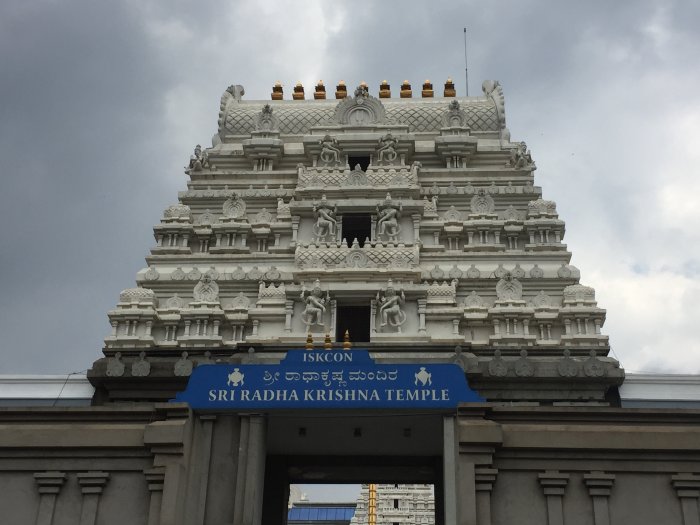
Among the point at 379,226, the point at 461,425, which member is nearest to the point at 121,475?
the point at 461,425

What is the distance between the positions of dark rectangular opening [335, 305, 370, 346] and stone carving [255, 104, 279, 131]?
9116mm

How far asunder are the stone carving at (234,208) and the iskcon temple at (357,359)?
112 millimetres

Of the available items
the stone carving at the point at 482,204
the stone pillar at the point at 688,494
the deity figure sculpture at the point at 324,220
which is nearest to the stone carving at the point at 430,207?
the stone carving at the point at 482,204

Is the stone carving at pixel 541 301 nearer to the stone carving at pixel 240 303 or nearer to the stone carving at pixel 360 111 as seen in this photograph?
the stone carving at pixel 240 303

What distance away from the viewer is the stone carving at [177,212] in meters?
31.2

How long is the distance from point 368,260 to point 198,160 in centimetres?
859

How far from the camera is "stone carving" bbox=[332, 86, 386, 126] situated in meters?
34.4

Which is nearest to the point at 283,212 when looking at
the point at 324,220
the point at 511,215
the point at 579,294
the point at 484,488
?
the point at 324,220

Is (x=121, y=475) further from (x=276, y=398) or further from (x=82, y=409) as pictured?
(x=276, y=398)

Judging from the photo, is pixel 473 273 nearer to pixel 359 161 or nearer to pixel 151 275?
pixel 359 161

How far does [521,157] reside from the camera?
32.5 metres

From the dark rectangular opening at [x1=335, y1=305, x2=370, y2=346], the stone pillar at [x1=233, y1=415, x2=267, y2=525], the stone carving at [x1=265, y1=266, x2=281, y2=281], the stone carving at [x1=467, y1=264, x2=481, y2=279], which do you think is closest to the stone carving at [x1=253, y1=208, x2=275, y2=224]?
the stone carving at [x1=265, y1=266, x2=281, y2=281]

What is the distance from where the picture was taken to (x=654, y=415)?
19453 millimetres

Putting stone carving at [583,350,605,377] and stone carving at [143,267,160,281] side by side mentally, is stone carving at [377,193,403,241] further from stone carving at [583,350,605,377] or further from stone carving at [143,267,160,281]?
stone carving at [583,350,605,377]
